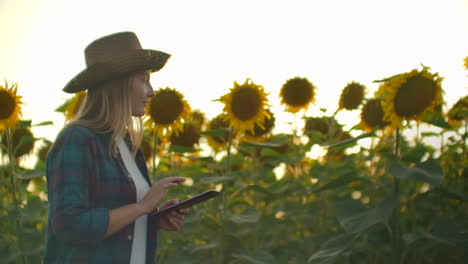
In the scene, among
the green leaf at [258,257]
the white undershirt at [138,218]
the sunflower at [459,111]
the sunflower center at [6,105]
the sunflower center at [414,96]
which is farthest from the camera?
the sunflower center at [6,105]

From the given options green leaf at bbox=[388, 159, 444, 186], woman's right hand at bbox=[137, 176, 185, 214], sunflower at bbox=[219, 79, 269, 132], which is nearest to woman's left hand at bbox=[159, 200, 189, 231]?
woman's right hand at bbox=[137, 176, 185, 214]

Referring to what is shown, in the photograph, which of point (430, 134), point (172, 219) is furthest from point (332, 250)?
point (430, 134)

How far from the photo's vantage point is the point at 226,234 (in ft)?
11.2

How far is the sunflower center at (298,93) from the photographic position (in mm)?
4523

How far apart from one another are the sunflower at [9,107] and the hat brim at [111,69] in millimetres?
1666

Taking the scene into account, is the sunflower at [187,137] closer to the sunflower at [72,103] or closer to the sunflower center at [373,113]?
the sunflower at [72,103]

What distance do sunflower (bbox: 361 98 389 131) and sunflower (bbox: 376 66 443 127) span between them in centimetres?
90

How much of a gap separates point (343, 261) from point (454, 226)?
1010 millimetres

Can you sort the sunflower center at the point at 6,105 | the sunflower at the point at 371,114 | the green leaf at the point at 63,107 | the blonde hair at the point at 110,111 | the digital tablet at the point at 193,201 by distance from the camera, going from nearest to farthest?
the digital tablet at the point at 193,201, the blonde hair at the point at 110,111, the sunflower at the point at 371,114, the sunflower center at the point at 6,105, the green leaf at the point at 63,107

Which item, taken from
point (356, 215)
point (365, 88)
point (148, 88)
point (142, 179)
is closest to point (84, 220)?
point (142, 179)

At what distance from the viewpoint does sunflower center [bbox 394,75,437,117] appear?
2.73 m

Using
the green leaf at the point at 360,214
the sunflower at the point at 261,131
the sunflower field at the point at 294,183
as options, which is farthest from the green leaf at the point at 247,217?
the sunflower at the point at 261,131

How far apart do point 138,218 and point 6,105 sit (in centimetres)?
213

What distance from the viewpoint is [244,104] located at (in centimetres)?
378
